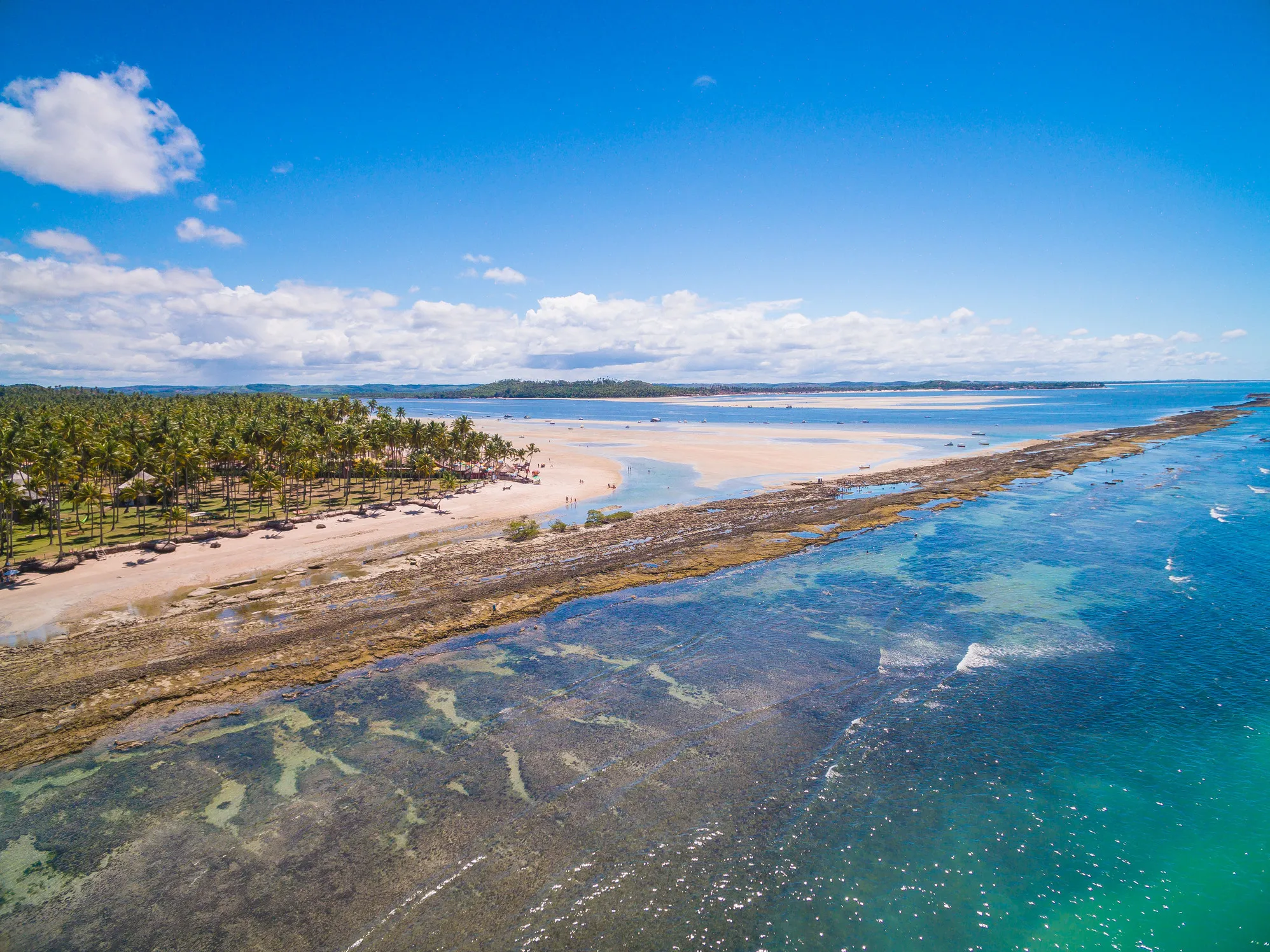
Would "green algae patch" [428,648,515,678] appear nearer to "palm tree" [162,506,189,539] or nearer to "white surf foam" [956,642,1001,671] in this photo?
"white surf foam" [956,642,1001,671]

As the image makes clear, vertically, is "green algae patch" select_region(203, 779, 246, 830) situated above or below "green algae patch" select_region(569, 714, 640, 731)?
below

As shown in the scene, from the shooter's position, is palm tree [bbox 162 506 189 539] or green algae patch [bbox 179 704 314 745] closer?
green algae patch [bbox 179 704 314 745]

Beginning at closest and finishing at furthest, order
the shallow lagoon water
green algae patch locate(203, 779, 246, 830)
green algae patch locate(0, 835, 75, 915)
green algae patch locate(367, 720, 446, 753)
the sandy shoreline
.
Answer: the shallow lagoon water
green algae patch locate(0, 835, 75, 915)
green algae patch locate(203, 779, 246, 830)
green algae patch locate(367, 720, 446, 753)
the sandy shoreline

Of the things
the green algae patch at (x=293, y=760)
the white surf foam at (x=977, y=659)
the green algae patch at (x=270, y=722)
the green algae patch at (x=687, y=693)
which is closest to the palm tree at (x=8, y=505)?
the green algae patch at (x=270, y=722)

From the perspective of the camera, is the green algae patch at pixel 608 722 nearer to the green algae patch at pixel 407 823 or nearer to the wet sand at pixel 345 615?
the wet sand at pixel 345 615

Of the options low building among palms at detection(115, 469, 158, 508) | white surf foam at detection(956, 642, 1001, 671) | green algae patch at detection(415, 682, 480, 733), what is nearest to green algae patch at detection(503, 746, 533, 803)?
green algae patch at detection(415, 682, 480, 733)
